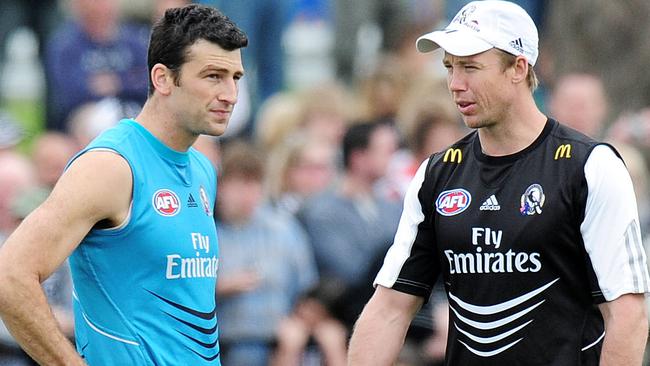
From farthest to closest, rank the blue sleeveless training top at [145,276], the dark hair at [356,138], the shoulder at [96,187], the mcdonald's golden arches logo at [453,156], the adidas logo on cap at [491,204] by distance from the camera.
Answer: the dark hair at [356,138], the mcdonald's golden arches logo at [453,156], the adidas logo on cap at [491,204], the blue sleeveless training top at [145,276], the shoulder at [96,187]

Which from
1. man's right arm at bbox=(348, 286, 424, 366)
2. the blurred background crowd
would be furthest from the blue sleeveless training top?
the blurred background crowd

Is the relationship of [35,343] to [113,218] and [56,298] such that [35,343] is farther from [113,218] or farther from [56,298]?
[56,298]

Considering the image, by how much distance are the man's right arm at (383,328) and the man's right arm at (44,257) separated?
1.35 metres

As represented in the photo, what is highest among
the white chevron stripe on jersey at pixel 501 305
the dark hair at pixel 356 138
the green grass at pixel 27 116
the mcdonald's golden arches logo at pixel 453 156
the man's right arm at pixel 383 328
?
the mcdonald's golden arches logo at pixel 453 156

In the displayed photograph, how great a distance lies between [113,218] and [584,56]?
26.1ft

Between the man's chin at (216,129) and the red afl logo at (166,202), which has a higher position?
the man's chin at (216,129)

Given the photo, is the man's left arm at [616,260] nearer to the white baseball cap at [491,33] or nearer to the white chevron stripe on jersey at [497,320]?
the white chevron stripe on jersey at [497,320]

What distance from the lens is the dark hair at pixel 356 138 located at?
10.8m

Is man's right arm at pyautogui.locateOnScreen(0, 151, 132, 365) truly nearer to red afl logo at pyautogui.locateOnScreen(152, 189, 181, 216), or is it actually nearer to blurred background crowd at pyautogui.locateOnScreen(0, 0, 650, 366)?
red afl logo at pyautogui.locateOnScreen(152, 189, 181, 216)

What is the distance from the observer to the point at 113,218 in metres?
5.60

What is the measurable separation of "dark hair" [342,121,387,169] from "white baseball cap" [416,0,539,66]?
4743 millimetres

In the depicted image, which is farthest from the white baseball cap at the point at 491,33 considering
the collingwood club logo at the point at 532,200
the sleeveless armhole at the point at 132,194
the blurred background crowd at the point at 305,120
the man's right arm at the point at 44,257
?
the blurred background crowd at the point at 305,120

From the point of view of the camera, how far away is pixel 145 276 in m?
5.72

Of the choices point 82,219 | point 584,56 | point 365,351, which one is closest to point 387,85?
point 584,56
